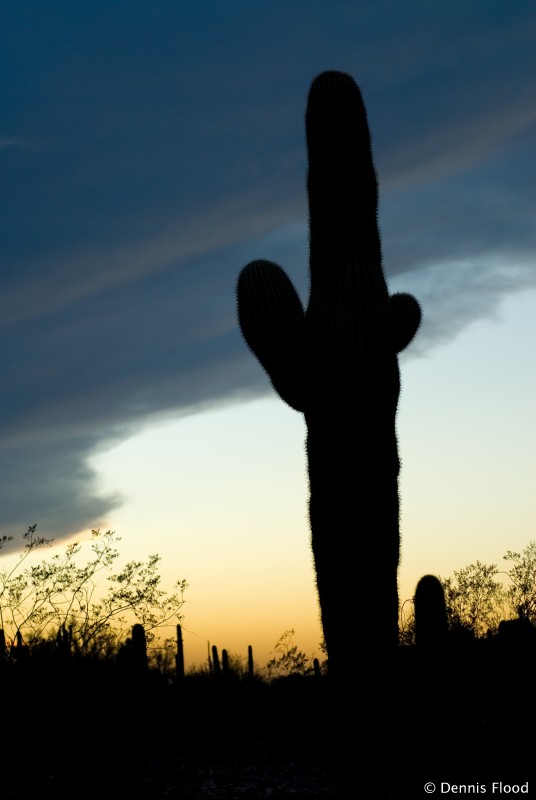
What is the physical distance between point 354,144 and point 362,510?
345cm

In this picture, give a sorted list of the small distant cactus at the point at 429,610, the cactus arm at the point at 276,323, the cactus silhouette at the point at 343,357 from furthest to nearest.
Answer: the small distant cactus at the point at 429,610 < the cactus arm at the point at 276,323 < the cactus silhouette at the point at 343,357

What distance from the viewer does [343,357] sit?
30.7ft

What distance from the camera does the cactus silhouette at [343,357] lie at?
360 inches

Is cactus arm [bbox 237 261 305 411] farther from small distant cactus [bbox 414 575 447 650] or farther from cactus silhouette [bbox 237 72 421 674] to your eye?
small distant cactus [bbox 414 575 447 650]

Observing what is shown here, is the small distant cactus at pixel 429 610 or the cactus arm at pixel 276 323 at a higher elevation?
the cactus arm at pixel 276 323

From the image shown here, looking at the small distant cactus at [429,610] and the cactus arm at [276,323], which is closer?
the cactus arm at [276,323]

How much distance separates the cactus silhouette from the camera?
9.13 meters

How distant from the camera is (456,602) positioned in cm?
1802

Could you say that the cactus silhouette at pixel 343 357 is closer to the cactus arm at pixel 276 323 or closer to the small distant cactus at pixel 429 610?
the cactus arm at pixel 276 323

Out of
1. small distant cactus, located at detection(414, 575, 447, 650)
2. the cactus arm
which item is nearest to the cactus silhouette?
the cactus arm

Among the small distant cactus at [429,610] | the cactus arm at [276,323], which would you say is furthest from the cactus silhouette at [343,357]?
the small distant cactus at [429,610]

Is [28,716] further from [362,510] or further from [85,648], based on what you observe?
[362,510]

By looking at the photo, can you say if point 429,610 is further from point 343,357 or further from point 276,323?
point 276,323

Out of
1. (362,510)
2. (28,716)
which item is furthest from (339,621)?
(28,716)
